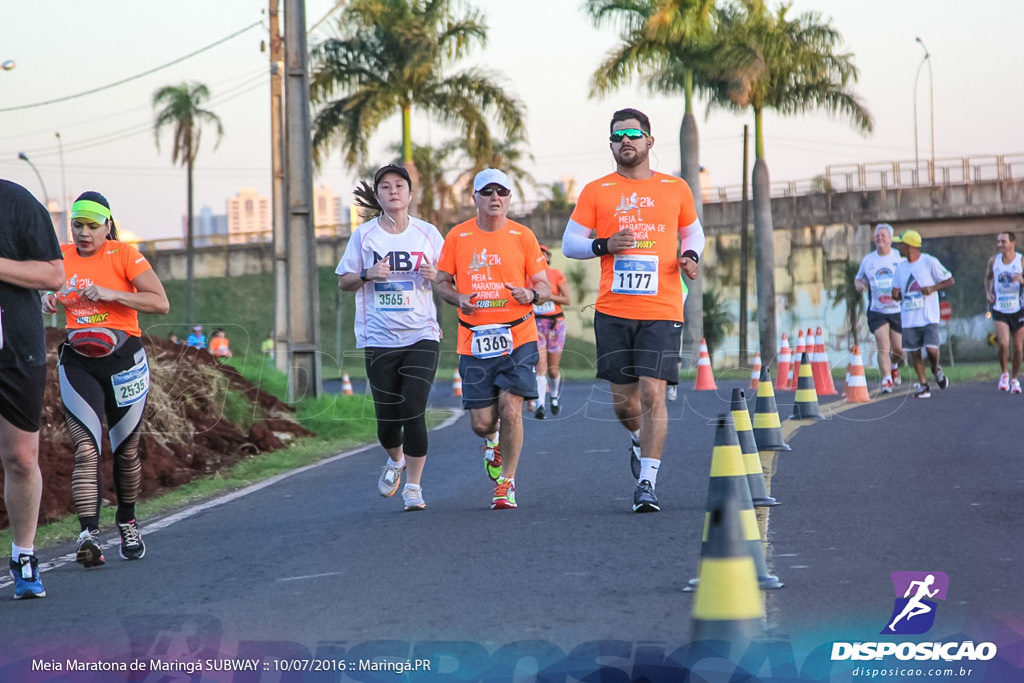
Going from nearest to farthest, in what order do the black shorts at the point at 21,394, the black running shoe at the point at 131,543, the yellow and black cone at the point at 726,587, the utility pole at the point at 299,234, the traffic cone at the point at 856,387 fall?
1. the yellow and black cone at the point at 726,587
2. the black shorts at the point at 21,394
3. the black running shoe at the point at 131,543
4. the traffic cone at the point at 856,387
5. the utility pole at the point at 299,234

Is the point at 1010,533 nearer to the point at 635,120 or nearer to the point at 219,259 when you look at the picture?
the point at 635,120

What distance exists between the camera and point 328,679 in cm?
448

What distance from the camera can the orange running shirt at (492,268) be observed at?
873 centimetres

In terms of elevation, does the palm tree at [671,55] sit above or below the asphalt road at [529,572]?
above

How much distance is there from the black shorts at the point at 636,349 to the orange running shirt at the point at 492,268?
54cm

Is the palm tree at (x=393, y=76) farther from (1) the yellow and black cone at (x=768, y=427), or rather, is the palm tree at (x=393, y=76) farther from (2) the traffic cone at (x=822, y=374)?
(1) the yellow and black cone at (x=768, y=427)

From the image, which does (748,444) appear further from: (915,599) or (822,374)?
(822,374)

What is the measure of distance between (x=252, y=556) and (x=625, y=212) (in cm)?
309

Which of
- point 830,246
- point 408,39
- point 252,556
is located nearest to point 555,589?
point 252,556

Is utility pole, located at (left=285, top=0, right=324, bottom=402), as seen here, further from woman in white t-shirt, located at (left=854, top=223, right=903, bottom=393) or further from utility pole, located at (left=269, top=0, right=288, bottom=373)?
woman in white t-shirt, located at (left=854, top=223, right=903, bottom=393)

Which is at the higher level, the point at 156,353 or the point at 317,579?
the point at 156,353

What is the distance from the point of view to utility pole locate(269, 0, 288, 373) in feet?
77.3

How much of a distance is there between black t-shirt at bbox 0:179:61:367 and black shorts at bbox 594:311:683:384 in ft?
11.2

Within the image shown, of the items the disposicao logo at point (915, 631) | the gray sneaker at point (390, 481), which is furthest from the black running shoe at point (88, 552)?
the disposicao logo at point (915, 631)
